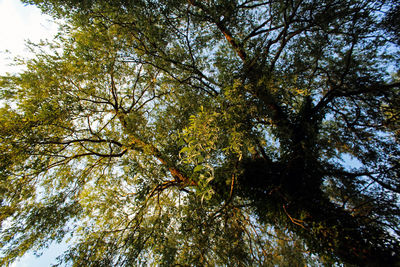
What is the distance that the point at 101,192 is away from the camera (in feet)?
15.5

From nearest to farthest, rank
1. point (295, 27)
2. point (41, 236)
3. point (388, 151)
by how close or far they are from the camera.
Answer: point (388, 151), point (41, 236), point (295, 27)

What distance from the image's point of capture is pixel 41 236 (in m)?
3.57

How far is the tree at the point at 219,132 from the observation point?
2713mm

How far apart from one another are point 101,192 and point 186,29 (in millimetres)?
4997

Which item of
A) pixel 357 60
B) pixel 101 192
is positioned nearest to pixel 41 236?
pixel 101 192

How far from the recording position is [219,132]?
234 centimetres

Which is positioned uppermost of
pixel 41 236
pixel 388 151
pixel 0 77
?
pixel 0 77

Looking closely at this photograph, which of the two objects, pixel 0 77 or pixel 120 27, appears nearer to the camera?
pixel 120 27

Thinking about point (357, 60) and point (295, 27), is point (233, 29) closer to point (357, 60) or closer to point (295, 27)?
point (295, 27)

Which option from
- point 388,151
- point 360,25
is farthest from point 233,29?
point 388,151

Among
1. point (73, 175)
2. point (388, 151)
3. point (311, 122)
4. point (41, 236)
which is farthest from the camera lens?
point (73, 175)

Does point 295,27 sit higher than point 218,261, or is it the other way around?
point 295,27

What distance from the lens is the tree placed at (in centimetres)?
271

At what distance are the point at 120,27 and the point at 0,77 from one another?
3.48 metres
